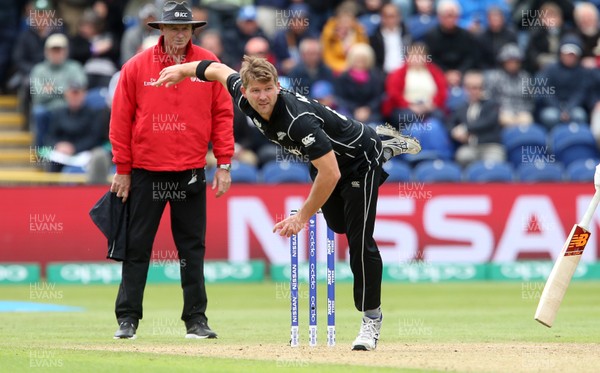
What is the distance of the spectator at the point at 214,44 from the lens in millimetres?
17828

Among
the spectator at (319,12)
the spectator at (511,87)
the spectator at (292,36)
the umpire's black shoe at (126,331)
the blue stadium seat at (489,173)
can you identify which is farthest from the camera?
the spectator at (319,12)

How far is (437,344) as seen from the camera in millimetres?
9180

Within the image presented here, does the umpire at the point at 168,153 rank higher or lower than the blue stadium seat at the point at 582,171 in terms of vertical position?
higher

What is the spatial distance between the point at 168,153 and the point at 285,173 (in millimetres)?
7394

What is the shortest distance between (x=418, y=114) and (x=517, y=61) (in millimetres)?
2165

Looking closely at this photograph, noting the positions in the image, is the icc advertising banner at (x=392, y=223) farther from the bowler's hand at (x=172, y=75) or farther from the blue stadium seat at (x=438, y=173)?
the bowler's hand at (x=172, y=75)

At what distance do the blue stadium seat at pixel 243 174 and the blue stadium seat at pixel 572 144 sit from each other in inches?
172


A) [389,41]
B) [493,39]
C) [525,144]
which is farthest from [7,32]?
[525,144]

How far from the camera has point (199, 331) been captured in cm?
973

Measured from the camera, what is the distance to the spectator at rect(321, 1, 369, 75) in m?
19.4

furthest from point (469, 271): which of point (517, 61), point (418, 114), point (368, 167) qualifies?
point (368, 167)

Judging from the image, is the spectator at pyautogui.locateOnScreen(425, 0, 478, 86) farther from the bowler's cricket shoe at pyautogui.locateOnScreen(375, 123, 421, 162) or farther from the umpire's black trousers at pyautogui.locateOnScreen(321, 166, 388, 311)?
the umpire's black trousers at pyautogui.locateOnScreen(321, 166, 388, 311)

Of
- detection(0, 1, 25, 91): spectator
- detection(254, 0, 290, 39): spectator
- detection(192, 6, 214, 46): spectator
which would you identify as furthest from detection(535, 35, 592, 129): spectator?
detection(0, 1, 25, 91): spectator

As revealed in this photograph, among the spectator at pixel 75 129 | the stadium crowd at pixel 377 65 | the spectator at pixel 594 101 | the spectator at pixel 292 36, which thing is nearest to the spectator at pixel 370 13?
the stadium crowd at pixel 377 65
